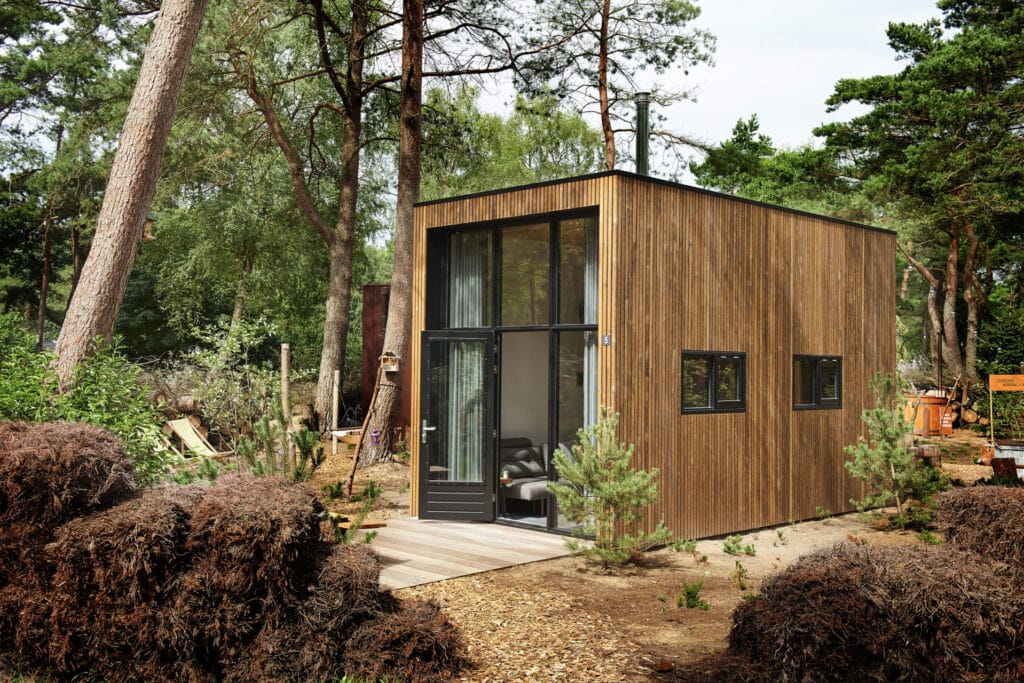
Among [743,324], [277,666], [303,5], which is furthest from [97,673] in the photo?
[303,5]

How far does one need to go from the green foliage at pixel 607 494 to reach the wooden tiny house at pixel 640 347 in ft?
1.73

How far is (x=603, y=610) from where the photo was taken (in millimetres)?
5871

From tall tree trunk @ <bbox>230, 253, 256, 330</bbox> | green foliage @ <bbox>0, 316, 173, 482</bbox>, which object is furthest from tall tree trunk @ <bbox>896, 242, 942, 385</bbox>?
green foliage @ <bbox>0, 316, 173, 482</bbox>

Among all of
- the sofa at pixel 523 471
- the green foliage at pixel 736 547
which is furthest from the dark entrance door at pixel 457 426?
the green foliage at pixel 736 547

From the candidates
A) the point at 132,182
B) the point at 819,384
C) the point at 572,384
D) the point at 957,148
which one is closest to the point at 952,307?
the point at 957,148

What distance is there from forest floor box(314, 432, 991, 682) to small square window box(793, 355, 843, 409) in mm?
1670

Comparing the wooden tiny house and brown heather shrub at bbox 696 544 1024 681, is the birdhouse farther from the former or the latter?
brown heather shrub at bbox 696 544 1024 681

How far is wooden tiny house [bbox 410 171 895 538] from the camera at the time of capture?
7902 mm

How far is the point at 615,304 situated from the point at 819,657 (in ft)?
13.6

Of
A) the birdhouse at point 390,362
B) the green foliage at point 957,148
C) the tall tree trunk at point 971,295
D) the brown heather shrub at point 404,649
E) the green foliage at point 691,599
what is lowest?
the green foliage at point 691,599

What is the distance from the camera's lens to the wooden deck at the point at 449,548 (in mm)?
6699

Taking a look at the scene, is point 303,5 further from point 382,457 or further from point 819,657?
point 819,657

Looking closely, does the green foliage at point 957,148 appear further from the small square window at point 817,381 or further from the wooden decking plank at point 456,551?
the wooden decking plank at point 456,551

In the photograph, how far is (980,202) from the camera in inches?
824
